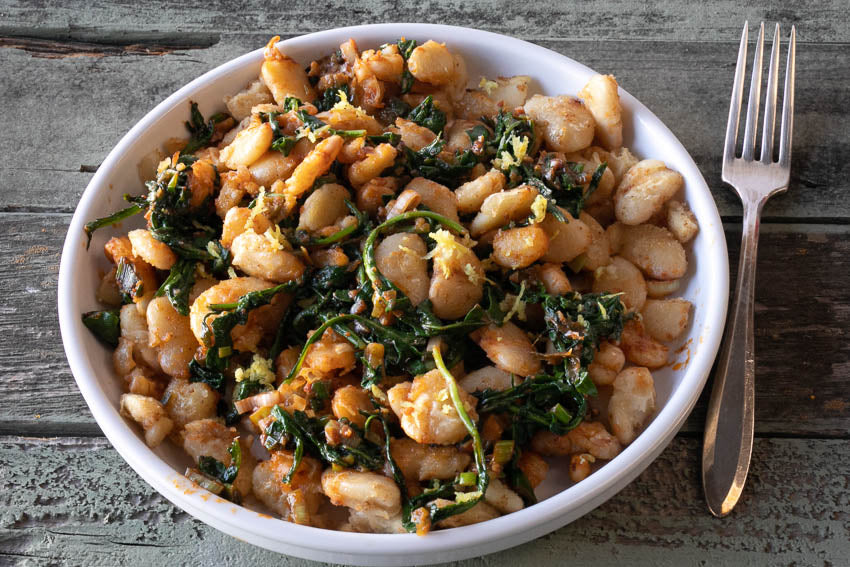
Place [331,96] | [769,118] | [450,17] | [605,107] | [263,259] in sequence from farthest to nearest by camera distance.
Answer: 1. [450,17]
2. [769,118]
3. [331,96]
4. [605,107]
5. [263,259]

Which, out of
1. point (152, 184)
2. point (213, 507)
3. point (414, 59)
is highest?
point (414, 59)

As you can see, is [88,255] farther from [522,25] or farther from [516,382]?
[522,25]

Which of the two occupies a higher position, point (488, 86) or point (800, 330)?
point (488, 86)

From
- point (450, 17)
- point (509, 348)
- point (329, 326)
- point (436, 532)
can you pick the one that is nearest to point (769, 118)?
point (450, 17)

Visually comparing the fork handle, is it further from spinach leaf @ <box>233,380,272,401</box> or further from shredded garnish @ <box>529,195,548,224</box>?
spinach leaf @ <box>233,380,272,401</box>

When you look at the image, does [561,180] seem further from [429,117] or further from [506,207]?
[429,117]

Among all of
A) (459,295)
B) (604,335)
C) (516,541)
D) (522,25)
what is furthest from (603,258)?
(522,25)

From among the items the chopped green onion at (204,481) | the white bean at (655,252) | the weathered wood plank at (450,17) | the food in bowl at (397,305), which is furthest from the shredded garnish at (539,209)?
the weathered wood plank at (450,17)
